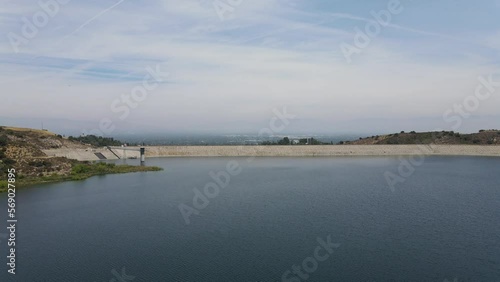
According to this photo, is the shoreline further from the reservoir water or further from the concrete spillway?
the reservoir water

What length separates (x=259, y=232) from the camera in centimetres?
2139

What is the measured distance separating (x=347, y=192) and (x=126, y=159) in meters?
42.3

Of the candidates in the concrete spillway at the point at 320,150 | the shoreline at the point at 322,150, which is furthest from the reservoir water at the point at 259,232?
the shoreline at the point at 322,150

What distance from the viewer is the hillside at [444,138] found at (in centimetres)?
→ 7538

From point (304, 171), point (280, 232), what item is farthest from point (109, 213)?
point (304, 171)

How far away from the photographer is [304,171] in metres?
48.0

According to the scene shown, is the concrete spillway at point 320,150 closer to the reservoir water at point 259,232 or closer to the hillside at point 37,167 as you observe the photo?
the hillside at point 37,167

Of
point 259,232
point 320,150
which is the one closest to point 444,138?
point 320,150

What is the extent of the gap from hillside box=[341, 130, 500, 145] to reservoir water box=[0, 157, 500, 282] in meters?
40.8

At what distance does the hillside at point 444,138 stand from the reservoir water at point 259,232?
40.8 m

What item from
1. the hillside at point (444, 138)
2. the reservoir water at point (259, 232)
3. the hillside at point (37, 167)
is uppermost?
the hillside at point (444, 138)

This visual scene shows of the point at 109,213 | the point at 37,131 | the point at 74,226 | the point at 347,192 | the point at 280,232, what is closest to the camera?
the point at 280,232

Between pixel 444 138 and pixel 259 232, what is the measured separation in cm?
6712

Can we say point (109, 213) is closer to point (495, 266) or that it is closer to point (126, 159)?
point (495, 266)
